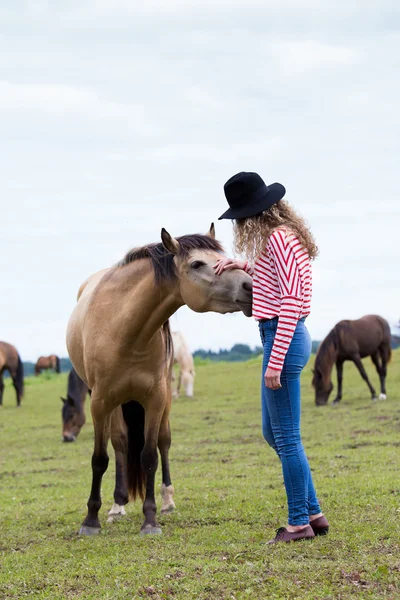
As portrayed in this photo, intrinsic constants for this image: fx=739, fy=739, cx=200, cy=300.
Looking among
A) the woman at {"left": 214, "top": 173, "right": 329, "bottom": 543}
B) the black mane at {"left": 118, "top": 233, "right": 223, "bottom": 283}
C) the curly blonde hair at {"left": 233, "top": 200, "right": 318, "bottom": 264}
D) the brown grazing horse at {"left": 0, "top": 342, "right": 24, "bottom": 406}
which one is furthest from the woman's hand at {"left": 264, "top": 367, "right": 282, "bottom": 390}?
the brown grazing horse at {"left": 0, "top": 342, "right": 24, "bottom": 406}

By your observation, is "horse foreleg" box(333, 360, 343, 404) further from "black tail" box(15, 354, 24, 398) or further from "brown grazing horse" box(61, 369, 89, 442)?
"black tail" box(15, 354, 24, 398)

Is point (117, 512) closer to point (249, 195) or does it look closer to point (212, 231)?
point (212, 231)

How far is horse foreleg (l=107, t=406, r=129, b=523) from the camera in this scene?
6.54 metres

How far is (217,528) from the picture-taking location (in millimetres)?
5418


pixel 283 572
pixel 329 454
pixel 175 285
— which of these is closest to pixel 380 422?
pixel 329 454

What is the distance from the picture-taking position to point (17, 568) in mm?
4684

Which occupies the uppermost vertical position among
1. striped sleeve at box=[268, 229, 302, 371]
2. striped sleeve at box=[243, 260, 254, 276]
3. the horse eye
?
the horse eye

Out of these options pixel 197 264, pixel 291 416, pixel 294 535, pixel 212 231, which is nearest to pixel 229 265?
pixel 197 264

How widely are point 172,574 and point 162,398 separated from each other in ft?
6.02

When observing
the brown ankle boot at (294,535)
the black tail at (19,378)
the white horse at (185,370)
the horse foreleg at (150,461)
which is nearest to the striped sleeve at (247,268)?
the horse foreleg at (150,461)

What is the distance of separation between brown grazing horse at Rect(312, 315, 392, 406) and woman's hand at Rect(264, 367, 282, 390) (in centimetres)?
1318

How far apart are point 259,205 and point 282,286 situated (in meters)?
0.55

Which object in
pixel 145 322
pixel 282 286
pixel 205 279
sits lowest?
pixel 145 322

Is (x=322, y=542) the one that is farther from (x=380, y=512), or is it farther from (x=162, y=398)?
(x=162, y=398)
